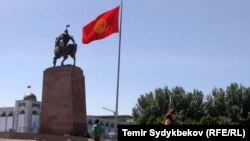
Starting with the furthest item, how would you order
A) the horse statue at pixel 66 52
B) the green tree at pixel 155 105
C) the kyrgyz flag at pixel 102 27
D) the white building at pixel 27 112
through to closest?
the white building at pixel 27 112 → the green tree at pixel 155 105 → the horse statue at pixel 66 52 → the kyrgyz flag at pixel 102 27

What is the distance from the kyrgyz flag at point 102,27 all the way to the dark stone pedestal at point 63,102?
8.33 metres

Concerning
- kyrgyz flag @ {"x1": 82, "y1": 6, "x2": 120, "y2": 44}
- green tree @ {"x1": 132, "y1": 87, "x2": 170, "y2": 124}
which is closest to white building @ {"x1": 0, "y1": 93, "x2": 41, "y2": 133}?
green tree @ {"x1": 132, "y1": 87, "x2": 170, "y2": 124}

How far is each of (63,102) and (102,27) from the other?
952cm

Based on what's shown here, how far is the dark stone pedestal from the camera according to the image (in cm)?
3016

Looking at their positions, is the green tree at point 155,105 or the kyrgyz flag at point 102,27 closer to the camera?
the kyrgyz flag at point 102,27

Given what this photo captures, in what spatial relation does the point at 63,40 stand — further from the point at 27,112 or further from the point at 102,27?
the point at 27,112

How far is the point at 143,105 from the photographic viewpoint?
60.7 meters

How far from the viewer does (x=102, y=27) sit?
22.3 metres

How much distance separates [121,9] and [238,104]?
3450 cm

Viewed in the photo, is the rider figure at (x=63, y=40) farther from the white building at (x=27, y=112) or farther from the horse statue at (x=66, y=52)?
the white building at (x=27, y=112)

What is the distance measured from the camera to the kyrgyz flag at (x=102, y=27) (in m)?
22.3

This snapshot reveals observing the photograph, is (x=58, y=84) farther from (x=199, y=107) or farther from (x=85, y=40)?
(x=199, y=107)

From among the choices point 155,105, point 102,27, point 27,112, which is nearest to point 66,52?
point 102,27

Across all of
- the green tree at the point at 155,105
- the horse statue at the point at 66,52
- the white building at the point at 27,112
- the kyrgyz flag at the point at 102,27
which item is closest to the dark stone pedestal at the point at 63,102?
the horse statue at the point at 66,52
